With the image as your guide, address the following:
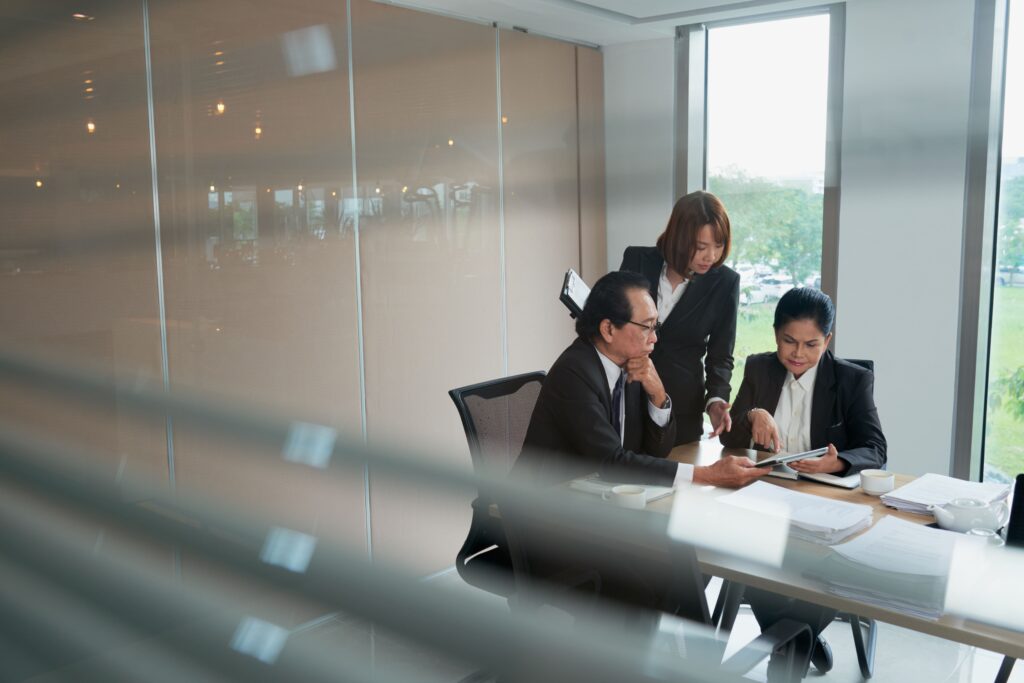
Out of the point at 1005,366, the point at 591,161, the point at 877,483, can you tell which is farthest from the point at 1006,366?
the point at 591,161

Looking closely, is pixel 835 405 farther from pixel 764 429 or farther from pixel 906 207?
pixel 906 207

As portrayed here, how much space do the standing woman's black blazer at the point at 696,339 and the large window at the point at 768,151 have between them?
770 mm

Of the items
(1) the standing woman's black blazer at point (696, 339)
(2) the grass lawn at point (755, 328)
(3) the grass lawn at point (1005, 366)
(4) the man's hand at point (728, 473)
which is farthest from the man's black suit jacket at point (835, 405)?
(2) the grass lawn at point (755, 328)

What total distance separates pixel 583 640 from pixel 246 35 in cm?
280

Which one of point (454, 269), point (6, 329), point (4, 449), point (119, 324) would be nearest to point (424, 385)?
point (454, 269)

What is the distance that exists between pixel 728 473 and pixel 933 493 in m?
0.47

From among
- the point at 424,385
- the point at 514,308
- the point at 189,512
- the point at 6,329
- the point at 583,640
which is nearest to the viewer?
the point at 583,640

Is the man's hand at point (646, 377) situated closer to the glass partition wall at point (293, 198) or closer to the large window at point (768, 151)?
the glass partition wall at point (293, 198)

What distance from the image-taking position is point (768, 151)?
3789 mm

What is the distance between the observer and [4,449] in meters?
0.50

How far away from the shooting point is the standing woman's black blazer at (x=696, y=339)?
303 centimetres

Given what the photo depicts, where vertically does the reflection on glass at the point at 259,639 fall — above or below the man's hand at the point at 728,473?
above

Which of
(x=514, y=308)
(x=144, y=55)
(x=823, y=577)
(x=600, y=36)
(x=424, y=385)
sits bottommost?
(x=424, y=385)

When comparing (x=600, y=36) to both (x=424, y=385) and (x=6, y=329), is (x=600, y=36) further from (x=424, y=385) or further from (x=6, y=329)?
(x=6, y=329)
